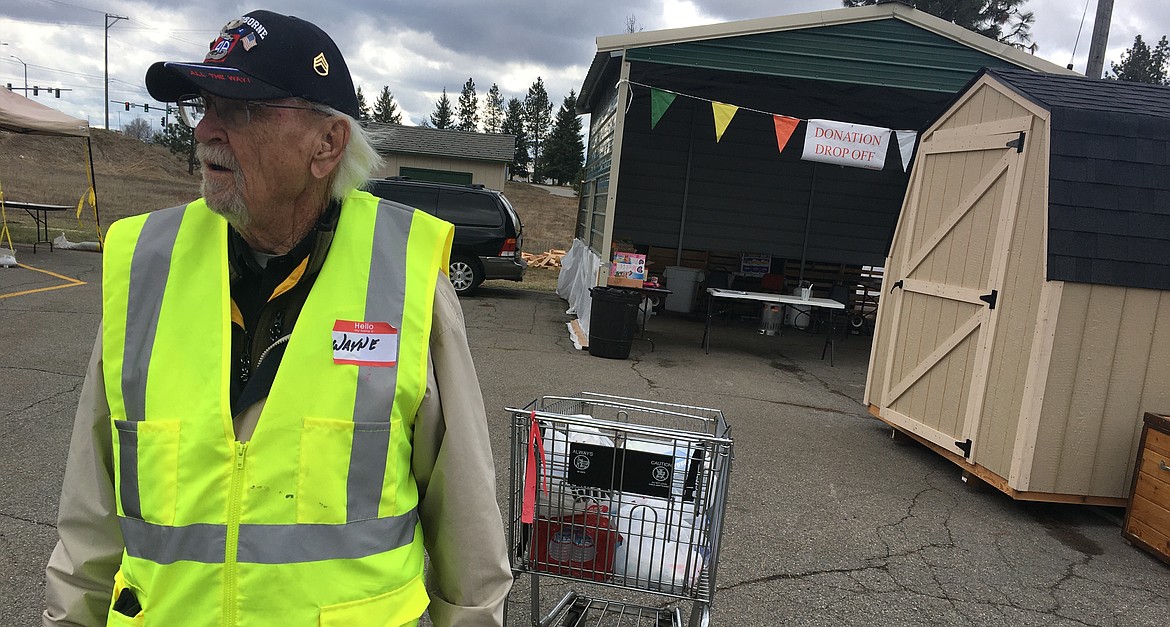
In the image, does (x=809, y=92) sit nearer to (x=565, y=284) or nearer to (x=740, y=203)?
(x=740, y=203)

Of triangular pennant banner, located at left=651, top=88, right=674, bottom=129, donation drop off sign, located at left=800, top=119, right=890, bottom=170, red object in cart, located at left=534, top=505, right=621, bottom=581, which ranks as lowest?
red object in cart, located at left=534, top=505, right=621, bottom=581

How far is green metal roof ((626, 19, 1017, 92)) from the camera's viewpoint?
950 centimetres

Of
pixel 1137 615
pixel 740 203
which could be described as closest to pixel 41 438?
pixel 1137 615

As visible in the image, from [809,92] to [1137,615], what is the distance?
9701 millimetres

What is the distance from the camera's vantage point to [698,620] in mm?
2490

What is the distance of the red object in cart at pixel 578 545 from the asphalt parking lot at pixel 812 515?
78cm

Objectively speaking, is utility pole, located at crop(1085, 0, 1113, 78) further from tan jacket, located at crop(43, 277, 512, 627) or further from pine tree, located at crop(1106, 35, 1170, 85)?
pine tree, located at crop(1106, 35, 1170, 85)

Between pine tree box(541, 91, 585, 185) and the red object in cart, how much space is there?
68.0 metres

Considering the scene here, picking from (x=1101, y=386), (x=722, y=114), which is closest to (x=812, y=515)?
(x=1101, y=386)

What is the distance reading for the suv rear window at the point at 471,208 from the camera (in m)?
13.0

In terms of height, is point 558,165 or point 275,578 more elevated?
point 558,165

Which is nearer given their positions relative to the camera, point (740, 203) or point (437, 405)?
point (437, 405)

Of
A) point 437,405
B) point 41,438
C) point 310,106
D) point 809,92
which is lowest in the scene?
Result: point 41,438

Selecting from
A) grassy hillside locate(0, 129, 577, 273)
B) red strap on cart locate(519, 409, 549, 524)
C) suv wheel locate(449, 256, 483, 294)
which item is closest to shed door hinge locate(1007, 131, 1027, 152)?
red strap on cart locate(519, 409, 549, 524)
